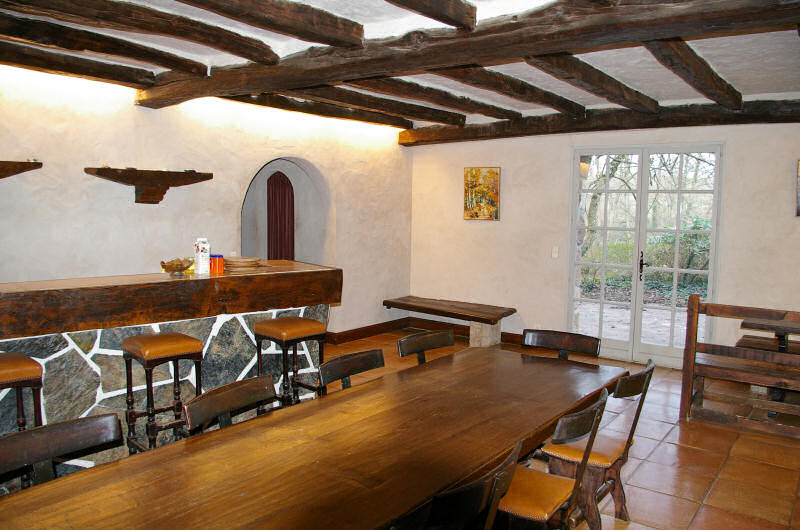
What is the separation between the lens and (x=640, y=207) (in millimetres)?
6430

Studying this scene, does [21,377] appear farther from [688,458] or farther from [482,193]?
[482,193]

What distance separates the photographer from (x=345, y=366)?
3.06m

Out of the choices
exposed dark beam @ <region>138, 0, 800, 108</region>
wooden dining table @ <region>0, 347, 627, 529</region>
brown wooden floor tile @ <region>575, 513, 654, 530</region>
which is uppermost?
exposed dark beam @ <region>138, 0, 800, 108</region>

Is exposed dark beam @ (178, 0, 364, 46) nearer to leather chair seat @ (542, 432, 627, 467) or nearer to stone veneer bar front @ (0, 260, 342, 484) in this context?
stone veneer bar front @ (0, 260, 342, 484)

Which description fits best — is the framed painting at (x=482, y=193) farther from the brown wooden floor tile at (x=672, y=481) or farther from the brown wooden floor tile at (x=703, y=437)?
the brown wooden floor tile at (x=672, y=481)

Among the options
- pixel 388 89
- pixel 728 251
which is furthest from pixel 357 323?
pixel 728 251

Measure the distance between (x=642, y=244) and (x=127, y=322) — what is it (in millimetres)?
5170

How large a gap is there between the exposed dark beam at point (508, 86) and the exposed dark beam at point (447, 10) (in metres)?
1.08

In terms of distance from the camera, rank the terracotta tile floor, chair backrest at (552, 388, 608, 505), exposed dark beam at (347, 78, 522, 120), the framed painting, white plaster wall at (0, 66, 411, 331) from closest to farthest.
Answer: chair backrest at (552, 388, 608, 505) → the terracotta tile floor → white plaster wall at (0, 66, 411, 331) → exposed dark beam at (347, 78, 522, 120) → the framed painting

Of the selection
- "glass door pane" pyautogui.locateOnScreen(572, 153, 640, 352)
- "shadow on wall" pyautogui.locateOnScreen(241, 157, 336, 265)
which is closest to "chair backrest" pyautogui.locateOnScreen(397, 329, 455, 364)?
"glass door pane" pyautogui.locateOnScreen(572, 153, 640, 352)

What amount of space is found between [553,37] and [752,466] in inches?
121

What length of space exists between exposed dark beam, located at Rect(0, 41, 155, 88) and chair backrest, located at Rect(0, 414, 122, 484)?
310 cm

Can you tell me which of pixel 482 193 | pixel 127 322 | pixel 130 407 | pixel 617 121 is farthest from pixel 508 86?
pixel 130 407

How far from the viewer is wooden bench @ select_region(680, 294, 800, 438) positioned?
4453 mm
